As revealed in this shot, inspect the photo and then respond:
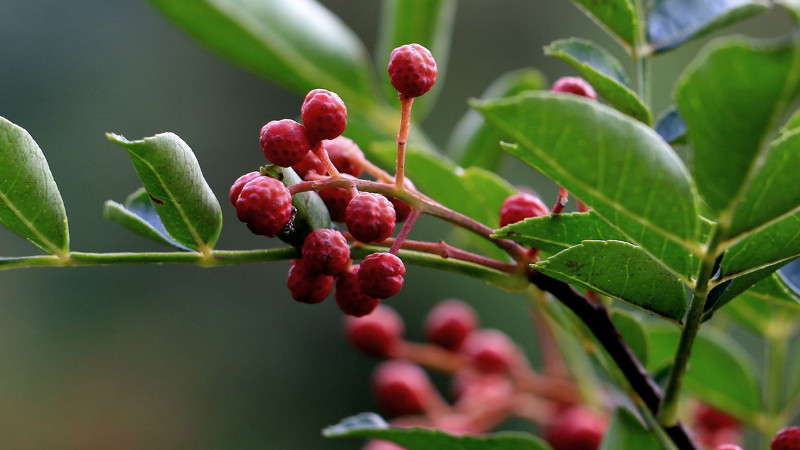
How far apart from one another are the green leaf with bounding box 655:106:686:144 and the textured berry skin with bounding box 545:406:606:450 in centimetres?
60

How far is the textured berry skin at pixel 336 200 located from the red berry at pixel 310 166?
0.02 metres

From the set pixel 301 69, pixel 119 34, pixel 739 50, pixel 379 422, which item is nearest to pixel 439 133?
pixel 119 34

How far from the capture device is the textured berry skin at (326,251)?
77 centimetres

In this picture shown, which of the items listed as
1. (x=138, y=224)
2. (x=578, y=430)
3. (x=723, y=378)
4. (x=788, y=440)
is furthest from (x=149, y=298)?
(x=788, y=440)

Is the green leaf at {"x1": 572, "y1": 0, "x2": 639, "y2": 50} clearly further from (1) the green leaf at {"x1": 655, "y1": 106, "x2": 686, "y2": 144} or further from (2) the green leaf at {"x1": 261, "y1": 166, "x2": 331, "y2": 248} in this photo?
(2) the green leaf at {"x1": 261, "y1": 166, "x2": 331, "y2": 248}

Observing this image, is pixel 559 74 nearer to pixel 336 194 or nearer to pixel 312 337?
pixel 312 337

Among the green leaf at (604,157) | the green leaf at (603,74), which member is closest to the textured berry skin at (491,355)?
the green leaf at (603,74)

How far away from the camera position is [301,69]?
163cm

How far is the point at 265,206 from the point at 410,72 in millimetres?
199

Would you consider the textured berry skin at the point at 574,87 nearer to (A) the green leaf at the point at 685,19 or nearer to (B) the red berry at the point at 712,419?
(A) the green leaf at the point at 685,19

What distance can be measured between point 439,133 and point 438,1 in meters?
4.46

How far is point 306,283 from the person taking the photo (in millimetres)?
823

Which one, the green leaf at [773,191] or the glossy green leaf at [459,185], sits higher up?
the green leaf at [773,191]

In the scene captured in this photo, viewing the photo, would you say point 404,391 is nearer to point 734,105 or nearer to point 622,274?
point 622,274
